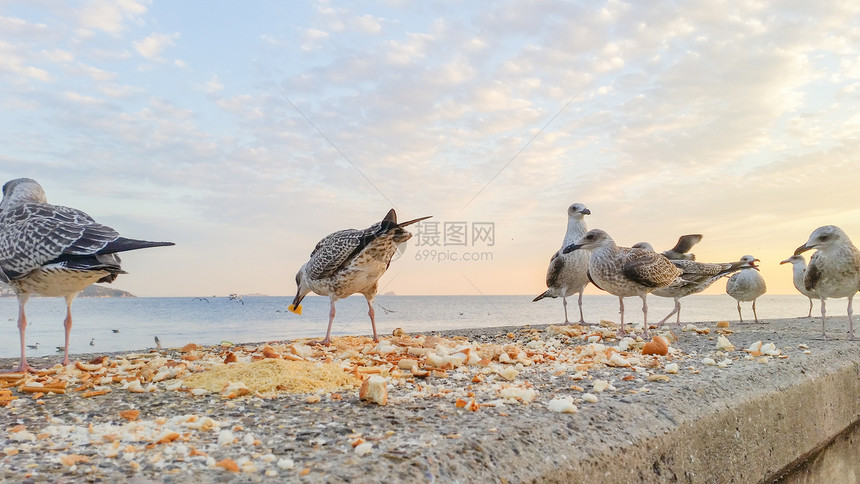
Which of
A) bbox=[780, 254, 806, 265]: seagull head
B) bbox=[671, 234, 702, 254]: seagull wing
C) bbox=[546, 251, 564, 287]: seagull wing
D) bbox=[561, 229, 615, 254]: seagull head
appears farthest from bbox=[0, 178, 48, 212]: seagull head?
bbox=[780, 254, 806, 265]: seagull head

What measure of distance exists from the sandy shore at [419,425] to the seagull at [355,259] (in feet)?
5.82

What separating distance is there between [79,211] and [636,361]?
542 centimetres

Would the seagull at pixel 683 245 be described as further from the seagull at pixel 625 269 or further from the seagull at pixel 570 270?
the seagull at pixel 625 269

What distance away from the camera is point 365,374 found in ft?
12.9

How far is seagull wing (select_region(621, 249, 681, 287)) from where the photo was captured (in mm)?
7363

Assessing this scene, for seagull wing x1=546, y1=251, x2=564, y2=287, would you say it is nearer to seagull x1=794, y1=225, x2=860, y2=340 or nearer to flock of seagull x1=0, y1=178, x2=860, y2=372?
flock of seagull x1=0, y1=178, x2=860, y2=372

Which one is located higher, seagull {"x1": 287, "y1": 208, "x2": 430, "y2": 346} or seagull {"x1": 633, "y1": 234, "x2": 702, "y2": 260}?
seagull {"x1": 633, "y1": 234, "x2": 702, "y2": 260}

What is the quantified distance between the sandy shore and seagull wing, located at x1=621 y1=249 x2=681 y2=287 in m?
2.75

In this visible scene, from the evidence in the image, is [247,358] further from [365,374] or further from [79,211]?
[79,211]

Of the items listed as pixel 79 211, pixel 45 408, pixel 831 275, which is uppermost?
pixel 79 211

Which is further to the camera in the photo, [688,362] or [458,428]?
[688,362]

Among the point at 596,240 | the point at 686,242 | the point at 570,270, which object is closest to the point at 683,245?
the point at 686,242

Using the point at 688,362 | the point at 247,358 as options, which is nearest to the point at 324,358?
the point at 247,358

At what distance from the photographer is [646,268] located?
7387 millimetres
